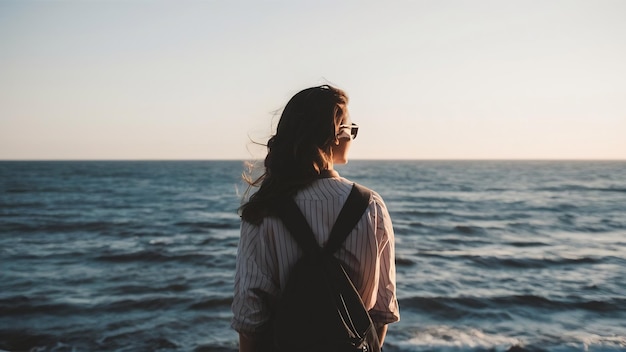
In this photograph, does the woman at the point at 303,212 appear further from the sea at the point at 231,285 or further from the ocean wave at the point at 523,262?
the ocean wave at the point at 523,262

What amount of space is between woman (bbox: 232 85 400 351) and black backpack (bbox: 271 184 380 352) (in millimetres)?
33

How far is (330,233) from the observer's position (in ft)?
5.68

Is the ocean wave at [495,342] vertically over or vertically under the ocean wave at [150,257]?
over

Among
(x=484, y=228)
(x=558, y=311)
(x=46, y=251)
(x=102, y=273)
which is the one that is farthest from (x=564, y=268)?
(x=46, y=251)

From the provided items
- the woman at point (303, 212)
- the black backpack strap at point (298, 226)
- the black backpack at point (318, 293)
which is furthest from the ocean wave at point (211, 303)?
the black backpack strap at point (298, 226)

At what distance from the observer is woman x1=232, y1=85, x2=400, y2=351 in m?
1.75

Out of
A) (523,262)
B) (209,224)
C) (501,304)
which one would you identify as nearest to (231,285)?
(501,304)

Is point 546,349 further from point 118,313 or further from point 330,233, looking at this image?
point 118,313

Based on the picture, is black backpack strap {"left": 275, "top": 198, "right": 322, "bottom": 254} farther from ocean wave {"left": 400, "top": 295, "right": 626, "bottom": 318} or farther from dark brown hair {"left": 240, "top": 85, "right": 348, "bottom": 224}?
ocean wave {"left": 400, "top": 295, "right": 626, "bottom": 318}

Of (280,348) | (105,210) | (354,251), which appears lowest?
(105,210)

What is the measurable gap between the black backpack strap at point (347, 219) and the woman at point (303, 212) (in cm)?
2

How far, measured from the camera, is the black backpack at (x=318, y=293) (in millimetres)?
1729

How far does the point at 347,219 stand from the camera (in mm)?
1729

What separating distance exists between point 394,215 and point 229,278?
44.3ft
